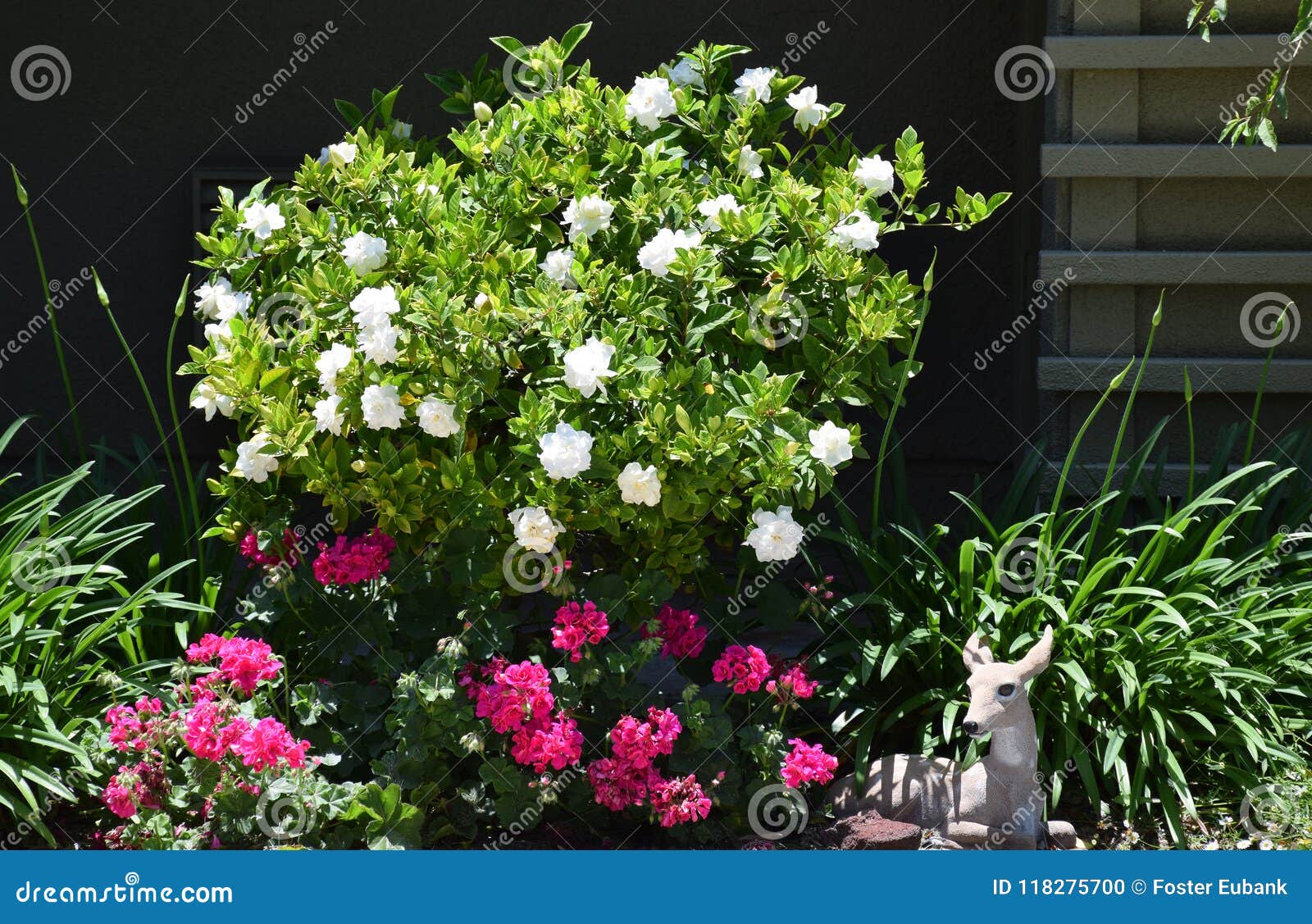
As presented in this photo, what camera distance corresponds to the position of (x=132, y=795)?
3.34m

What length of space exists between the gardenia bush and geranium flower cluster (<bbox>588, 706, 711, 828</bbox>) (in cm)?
41

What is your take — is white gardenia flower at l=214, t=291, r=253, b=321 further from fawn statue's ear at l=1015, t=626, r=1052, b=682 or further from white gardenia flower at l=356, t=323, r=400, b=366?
fawn statue's ear at l=1015, t=626, r=1052, b=682

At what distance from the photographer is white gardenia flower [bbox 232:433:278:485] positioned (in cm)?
350

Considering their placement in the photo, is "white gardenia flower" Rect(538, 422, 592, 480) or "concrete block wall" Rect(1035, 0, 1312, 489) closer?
"white gardenia flower" Rect(538, 422, 592, 480)

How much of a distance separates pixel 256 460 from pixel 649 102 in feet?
4.45

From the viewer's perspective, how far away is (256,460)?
352 centimetres

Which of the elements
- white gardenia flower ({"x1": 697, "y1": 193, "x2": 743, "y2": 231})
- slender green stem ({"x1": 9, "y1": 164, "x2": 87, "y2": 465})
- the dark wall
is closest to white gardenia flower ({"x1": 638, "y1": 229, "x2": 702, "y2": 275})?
white gardenia flower ({"x1": 697, "y1": 193, "x2": 743, "y2": 231})

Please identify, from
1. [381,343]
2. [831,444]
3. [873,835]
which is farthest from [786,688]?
[381,343]

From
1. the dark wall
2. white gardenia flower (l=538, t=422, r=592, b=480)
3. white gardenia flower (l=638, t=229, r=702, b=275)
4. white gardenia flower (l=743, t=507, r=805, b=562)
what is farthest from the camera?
the dark wall

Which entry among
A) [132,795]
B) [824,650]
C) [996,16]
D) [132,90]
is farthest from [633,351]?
[132,90]

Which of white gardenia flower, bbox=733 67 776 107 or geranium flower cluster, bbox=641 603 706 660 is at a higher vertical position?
white gardenia flower, bbox=733 67 776 107

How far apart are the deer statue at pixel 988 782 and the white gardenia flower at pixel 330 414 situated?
1604 mm

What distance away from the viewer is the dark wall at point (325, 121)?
560 cm

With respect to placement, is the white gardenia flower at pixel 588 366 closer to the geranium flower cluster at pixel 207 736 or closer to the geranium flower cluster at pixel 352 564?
the geranium flower cluster at pixel 352 564
